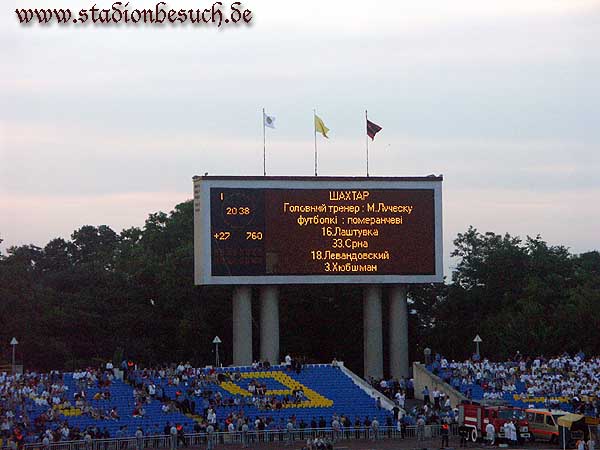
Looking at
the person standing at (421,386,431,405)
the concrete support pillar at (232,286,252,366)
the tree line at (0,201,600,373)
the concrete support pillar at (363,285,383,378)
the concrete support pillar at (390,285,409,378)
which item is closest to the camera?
the person standing at (421,386,431,405)

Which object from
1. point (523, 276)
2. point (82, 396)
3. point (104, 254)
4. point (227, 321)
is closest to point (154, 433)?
point (82, 396)

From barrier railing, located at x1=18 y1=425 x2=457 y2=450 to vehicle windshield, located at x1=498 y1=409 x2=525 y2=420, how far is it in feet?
12.5

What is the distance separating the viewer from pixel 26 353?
78.8m

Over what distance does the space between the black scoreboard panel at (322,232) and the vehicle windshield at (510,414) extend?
1247 centimetres

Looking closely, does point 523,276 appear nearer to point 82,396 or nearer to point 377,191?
point 377,191

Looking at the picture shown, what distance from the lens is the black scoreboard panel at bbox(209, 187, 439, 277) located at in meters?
64.9

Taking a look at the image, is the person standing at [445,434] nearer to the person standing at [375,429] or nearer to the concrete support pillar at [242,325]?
the person standing at [375,429]

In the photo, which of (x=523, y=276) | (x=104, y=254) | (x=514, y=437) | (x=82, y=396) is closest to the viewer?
(x=514, y=437)

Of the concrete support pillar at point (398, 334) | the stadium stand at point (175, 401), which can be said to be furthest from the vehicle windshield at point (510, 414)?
the concrete support pillar at point (398, 334)

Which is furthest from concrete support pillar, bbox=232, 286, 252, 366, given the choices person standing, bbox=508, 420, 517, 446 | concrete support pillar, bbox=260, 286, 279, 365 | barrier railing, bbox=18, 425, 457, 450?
person standing, bbox=508, 420, 517, 446

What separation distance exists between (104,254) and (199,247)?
43.3m

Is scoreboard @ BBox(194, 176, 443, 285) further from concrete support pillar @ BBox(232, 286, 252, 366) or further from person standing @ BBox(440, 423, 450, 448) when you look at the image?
person standing @ BBox(440, 423, 450, 448)

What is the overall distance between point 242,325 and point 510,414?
1643cm

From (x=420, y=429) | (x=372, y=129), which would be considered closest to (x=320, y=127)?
(x=372, y=129)
